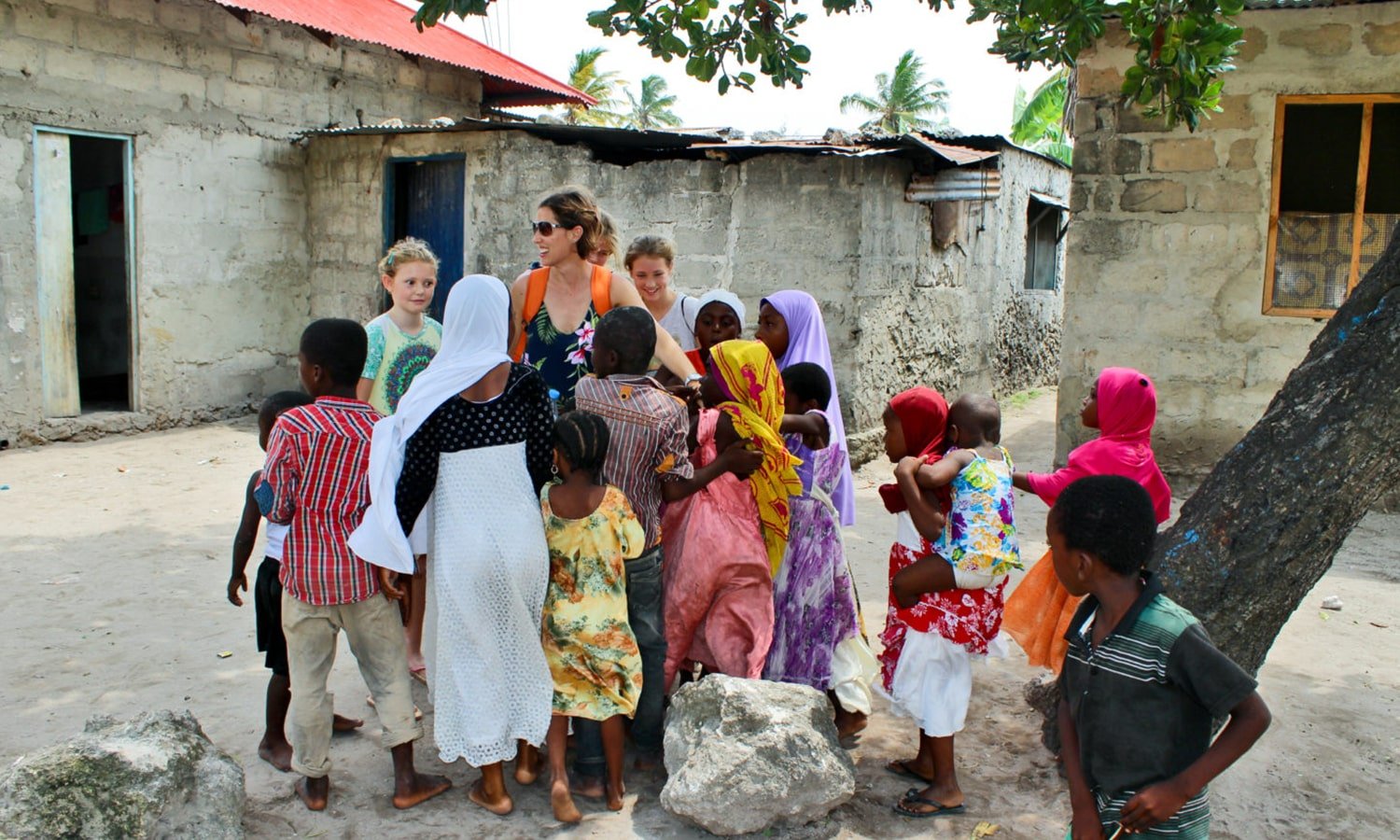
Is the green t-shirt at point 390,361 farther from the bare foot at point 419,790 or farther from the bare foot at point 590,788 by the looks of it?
the bare foot at point 590,788

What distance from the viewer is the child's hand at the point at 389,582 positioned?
295 centimetres

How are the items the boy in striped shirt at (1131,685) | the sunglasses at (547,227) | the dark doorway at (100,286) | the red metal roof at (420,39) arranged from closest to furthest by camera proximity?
the boy in striped shirt at (1131,685) < the sunglasses at (547,227) < the red metal roof at (420,39) < the dark doorway at (100,286)

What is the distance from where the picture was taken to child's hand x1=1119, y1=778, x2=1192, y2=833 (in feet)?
6.34

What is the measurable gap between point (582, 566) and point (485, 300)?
2.53ft

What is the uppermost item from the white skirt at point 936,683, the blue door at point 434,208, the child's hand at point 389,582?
the blue door at point 434,208

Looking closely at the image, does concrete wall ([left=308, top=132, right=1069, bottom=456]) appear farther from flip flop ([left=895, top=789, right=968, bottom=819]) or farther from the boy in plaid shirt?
the boy in plaid shirt

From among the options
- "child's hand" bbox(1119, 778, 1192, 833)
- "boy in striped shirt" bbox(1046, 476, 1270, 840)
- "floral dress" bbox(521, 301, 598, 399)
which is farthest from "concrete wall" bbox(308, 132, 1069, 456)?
"child's hand" bbox(1119, 778, 1192, 833)

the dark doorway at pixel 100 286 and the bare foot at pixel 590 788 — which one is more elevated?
the dark doorway at pixel 100 286

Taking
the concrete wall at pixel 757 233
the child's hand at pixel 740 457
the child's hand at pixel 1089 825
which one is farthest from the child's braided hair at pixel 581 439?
the concrete wall at pixel 757 233

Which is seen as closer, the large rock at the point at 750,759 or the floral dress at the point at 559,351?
the large rock at the point at 750,759

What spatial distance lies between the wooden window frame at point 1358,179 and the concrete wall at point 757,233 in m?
2.46

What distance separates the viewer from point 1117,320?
7.24 metres

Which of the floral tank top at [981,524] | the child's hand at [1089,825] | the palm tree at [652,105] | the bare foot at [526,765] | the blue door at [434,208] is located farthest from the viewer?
the palm tree at [652,105]

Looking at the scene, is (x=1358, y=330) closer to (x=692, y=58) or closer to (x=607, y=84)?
(x=692, y=58)
